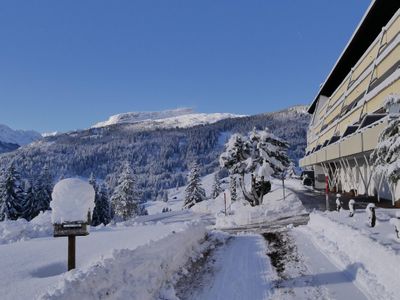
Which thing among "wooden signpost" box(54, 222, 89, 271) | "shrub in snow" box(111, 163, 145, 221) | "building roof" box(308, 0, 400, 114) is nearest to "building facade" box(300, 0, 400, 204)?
"building roof" box(308, 0, 400, 114)

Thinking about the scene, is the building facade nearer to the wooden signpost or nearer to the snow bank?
the snow bank

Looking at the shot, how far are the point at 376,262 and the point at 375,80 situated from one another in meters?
24.6

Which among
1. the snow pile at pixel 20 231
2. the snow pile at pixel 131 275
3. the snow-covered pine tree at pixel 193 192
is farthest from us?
the snow-covered pine tree at pixel 193 192

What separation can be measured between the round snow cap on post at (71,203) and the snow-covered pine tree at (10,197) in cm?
4842

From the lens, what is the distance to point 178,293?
858 cm

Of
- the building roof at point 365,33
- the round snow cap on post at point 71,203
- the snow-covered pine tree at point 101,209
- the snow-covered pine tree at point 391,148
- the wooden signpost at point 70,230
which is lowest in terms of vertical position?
the snow-covered pine tree at point 101,209

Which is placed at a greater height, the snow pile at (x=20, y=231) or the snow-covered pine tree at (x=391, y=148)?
the snow-covered pine tree at (x=391, y=148)

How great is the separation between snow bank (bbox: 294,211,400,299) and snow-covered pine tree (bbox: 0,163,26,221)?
4639 cm

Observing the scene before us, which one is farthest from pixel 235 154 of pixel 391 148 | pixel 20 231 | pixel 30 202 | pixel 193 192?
pixel 391 148

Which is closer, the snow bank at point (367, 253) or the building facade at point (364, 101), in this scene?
the snow bank at point (367, 253)

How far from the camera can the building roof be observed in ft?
110

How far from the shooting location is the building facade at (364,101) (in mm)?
25141

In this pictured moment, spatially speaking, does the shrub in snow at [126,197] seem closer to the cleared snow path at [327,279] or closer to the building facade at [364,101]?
the building facade at [364,101]

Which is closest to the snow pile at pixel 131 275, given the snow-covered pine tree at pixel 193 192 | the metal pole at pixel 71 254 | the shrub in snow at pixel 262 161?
the metal pole at pixel 71 254
